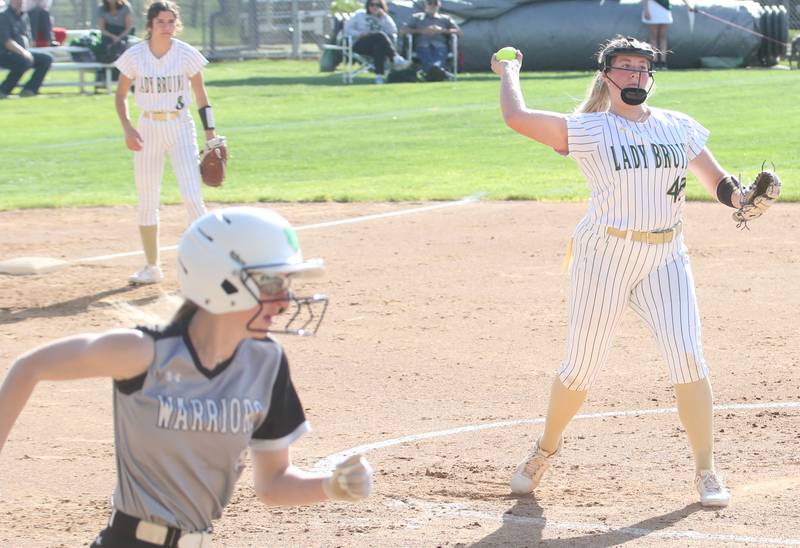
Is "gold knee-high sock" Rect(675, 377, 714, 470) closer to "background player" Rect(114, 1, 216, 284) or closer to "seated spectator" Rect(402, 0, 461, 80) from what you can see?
"background player" Rect(114, 1, 216, 284)

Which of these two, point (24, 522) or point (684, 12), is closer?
point (24, 522)

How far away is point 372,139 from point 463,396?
44.2 ft

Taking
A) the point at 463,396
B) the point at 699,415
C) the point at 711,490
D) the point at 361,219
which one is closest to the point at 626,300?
the point at 699,415

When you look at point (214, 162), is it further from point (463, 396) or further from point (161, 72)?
point (463, 396)

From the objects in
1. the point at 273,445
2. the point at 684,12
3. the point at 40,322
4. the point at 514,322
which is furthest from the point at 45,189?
the point at 684,12

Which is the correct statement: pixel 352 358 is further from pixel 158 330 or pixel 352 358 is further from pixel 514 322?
pixel 158 330

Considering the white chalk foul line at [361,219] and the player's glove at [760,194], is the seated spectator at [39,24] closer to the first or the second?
the white chalk foul line at [361,219]

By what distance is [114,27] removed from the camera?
2792 centimetres

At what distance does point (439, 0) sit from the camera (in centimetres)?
3003

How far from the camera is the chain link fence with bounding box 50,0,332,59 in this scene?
37.1 metres

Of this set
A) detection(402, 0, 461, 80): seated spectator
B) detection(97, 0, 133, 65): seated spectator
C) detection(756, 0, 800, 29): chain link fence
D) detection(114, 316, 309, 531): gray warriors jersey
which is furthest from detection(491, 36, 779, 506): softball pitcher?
detection(756, 0, 800, 29): chain link fence

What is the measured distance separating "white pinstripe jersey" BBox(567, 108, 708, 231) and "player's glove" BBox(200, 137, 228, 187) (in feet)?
A: 17.6

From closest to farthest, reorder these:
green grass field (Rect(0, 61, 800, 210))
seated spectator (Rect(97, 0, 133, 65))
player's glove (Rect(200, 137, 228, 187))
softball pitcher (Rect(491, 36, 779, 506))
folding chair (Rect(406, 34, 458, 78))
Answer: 1. softball pitcher (Rect(491, 36, 779, 506))
2. player's glove (Rect(200, 137, 228, 187))
3. green grass field (Rect(0, 61, 800, 210))
4. seated spectator (Rect(97, 0, 133, 65))
5. folding chair (Rect(406, 34, 458, 78))

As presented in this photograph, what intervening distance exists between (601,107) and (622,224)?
0.64m
